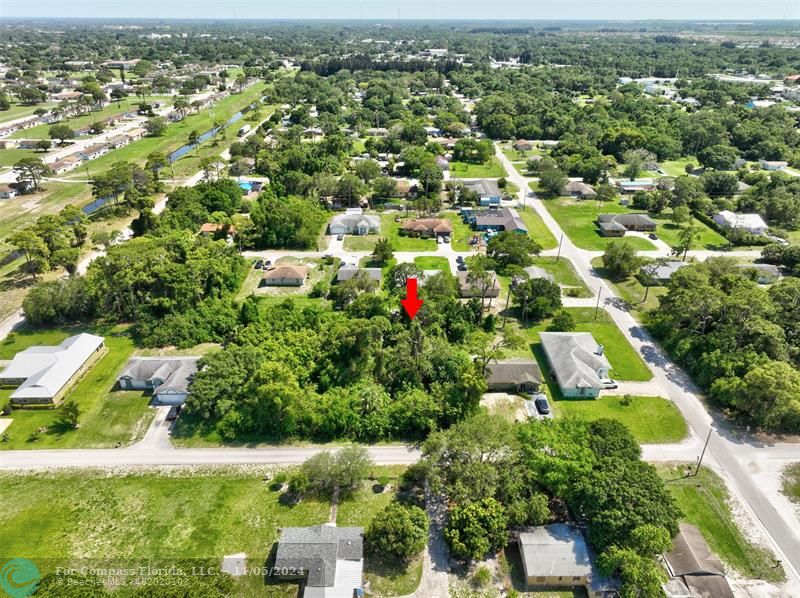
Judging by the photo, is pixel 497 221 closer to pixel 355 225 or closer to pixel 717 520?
pixel 355 225

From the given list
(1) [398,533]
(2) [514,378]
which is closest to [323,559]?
(1) [398,533]

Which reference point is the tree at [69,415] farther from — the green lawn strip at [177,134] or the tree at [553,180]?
the tree at [553,180]

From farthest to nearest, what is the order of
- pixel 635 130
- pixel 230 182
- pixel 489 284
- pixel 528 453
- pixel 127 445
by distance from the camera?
pixel 635 130 → pixel 230 182 → pixel 489 284 → pixel 127 445 → pixel 528 453

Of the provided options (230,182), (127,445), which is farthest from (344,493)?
(230,182)

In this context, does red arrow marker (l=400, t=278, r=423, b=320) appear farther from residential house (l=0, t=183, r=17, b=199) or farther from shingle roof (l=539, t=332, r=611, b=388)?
residential house (l=0, t=183, r=17, b=199)

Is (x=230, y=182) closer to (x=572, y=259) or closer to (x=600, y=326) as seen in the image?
(x=572, y=259)

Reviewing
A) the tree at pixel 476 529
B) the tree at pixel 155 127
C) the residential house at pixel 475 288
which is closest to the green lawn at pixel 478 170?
the residential house at pixel 475 288
